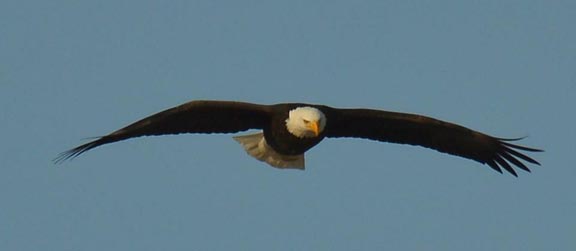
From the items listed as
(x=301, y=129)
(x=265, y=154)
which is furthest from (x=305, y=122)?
(x=265, y=154)

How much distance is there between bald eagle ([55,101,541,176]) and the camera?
48.2 feet

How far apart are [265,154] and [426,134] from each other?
5.07 ft

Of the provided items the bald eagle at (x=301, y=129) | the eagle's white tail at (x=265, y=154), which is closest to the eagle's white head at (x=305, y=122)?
the bald eagle at (x=301, y=129)

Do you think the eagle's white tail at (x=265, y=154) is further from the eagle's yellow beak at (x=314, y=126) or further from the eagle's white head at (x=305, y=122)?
the eagle's yellow beak at (x=314, y=126)

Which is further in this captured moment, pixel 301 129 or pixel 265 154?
pixel 265 154

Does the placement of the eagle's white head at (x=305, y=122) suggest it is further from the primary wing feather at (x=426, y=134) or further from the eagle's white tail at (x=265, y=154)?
the eagle's white tail at (x=265, y=154)

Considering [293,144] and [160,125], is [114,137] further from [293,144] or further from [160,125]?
[293,144]

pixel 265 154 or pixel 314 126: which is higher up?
pixel 314 126

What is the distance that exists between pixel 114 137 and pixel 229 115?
1113 mm

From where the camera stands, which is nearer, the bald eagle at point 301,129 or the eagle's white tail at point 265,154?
the bald eagle at point 301,129

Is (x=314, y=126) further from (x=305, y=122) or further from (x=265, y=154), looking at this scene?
(x=265, y=154)

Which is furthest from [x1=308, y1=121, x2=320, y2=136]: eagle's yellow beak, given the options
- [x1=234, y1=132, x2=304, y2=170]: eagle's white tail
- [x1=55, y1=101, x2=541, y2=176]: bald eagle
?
[x1=234, y1=132, x2=304, y2=170]: eagle's white tail

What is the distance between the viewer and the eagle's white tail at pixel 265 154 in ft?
50.4

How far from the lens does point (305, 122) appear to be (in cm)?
1462
